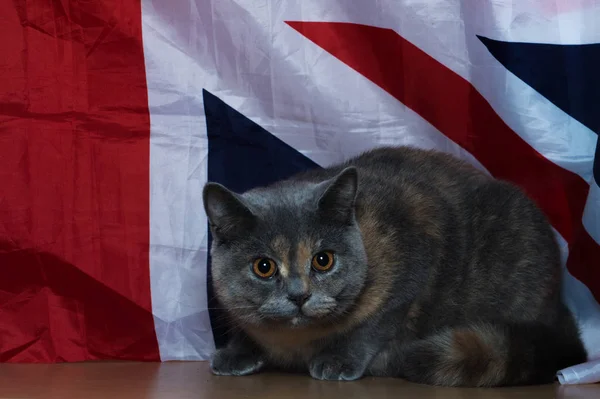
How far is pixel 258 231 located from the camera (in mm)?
1865

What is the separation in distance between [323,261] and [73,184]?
74 cm

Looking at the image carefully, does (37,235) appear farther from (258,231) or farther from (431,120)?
(431,120)

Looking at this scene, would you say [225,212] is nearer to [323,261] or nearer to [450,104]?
[323,261]

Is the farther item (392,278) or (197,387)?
(392,278)

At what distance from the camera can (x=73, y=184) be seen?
2186 mm

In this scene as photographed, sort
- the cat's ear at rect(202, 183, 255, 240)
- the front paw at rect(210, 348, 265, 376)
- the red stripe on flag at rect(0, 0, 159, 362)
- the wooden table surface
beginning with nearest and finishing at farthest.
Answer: the wooden table surface, the cat's ear at rect(202, 183, 255, 240), the front paw at rect(210, 348, 265, 376), the red stripe on flag at rect(0, 0, 159, 362)

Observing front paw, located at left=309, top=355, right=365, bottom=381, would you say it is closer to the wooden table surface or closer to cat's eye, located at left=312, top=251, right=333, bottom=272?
the wooden table surface

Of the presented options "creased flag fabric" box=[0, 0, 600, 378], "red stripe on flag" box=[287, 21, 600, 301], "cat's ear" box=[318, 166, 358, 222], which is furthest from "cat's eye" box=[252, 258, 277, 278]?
"red stripe on flag" box=[287, 21, 600, 301]

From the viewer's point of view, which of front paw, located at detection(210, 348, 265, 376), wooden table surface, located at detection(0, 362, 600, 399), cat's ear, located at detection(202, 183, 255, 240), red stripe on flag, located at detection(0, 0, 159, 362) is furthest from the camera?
red stripe on flag, located at detection(0, 0, 159, 362)

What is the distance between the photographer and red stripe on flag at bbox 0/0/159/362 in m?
2.16

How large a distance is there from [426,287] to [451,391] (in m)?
0.32

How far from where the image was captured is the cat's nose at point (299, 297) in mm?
1764

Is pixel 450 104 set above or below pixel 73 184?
above

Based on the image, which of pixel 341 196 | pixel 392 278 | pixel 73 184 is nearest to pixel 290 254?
pixel 341 196
